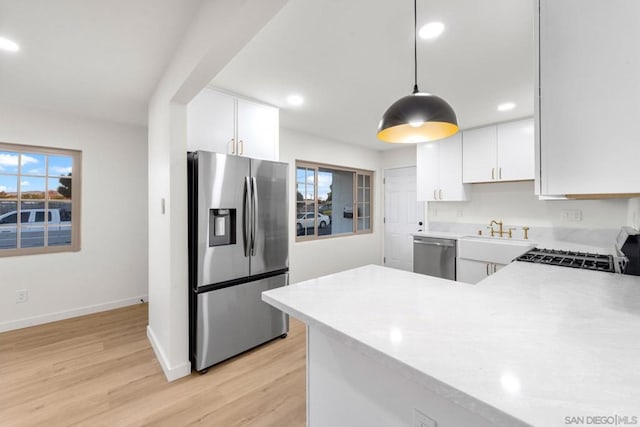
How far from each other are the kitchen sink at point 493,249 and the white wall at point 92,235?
A: 4.33 meters

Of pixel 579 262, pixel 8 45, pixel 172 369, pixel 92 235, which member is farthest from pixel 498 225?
pixel 92 235

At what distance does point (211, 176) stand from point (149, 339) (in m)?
1.87

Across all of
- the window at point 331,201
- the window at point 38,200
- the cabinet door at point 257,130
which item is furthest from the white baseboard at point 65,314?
the cabinet door at point 257,130

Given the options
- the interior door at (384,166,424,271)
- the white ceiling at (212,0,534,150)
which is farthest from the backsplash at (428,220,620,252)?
the white ceiling at (212,0,534,150)

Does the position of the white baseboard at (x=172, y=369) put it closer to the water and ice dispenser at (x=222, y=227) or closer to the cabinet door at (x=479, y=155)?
the water and ice dispenser at (x=222, y=227)

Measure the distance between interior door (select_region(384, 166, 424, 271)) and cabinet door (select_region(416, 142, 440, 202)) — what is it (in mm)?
616

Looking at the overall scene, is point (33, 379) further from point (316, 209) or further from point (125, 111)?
point (316, 209)

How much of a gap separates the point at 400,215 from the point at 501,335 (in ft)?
14.6

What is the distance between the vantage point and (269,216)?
2.67m

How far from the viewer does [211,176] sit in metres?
2.24

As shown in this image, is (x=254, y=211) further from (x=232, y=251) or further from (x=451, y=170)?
(x=451, y=170)

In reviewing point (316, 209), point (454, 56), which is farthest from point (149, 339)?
point (454, 56)

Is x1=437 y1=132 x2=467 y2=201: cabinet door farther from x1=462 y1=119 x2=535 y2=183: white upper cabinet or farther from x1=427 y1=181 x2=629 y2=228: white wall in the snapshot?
x1=427 y1=181 x2=629 y2=228: white wall

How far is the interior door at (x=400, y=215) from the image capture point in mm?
4961
